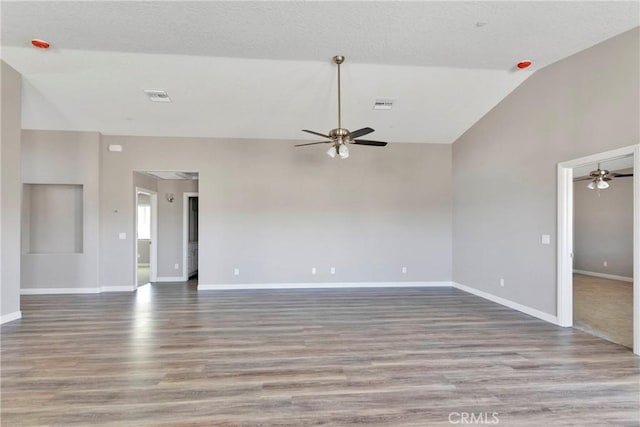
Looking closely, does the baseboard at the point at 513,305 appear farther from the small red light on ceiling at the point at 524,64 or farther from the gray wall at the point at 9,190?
the gray wall at the point at 9,190

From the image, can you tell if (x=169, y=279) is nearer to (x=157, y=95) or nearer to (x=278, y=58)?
(x=157, y=95)

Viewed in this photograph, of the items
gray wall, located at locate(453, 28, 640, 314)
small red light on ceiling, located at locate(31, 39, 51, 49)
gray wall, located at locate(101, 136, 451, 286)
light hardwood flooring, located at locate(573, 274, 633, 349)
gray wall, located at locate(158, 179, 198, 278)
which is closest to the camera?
gray wall, located at locate(453, 28, 640, 314)

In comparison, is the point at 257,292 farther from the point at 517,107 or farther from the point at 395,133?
the point at 517,107

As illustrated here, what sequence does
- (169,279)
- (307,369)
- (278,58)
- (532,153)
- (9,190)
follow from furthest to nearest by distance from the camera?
(169,279)
(532,153)
(9,190)
(278,58)
(307,369)

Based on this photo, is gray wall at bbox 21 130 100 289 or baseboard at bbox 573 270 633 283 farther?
baseboard at bbox 573 270 633 283

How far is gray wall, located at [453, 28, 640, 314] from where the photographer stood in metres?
3.48

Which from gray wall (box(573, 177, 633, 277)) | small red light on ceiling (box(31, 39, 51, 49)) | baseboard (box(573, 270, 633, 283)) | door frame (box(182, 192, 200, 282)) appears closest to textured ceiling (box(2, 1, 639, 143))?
small red light on ceiling (box(31, 39, 51, 49))

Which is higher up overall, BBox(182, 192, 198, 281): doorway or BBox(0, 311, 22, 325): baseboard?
BBox(182, 192, 198, 281): doorway

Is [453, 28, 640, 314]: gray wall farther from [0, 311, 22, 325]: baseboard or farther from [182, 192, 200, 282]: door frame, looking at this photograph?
[0, 311, 22, 325]: baseboard

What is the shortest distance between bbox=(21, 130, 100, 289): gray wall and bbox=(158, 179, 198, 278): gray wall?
1.43 meters

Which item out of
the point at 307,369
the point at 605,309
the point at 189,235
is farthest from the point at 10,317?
the point at 605,309

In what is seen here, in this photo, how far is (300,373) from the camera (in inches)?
109

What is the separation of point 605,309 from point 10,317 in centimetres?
877

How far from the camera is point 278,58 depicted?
4.12 metres
